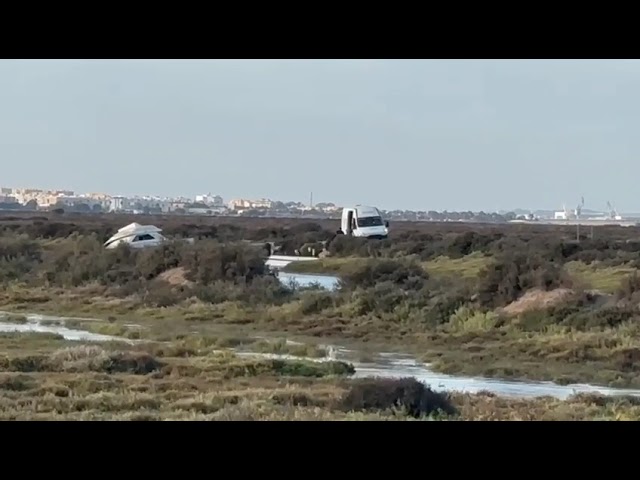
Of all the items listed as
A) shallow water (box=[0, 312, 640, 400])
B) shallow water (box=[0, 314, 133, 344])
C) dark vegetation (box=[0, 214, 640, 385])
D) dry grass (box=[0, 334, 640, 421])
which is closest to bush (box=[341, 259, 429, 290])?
dark vegetation (box=[0, 214, 640, 385])

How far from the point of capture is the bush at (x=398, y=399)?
6.21 meters

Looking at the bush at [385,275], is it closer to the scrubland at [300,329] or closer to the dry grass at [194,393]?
the scrubland at [300,329]

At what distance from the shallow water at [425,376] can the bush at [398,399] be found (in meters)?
1.79

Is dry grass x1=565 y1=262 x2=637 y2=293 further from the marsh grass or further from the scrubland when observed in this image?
the marsh grass

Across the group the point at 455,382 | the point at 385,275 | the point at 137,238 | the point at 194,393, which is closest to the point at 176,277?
the point at 385,275

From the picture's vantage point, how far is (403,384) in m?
6.65

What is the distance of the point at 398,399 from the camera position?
20.9 ft

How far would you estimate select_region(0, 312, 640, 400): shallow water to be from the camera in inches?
352

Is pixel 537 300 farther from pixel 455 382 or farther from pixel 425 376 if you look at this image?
pixel 455 382

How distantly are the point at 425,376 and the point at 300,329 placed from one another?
4986 mm

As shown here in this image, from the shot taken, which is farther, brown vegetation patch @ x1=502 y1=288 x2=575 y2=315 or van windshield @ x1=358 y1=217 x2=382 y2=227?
van windshield @ x1=358 y1=217 x2=382 y2=227

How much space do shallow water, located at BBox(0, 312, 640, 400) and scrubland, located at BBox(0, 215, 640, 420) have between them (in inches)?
12.3
